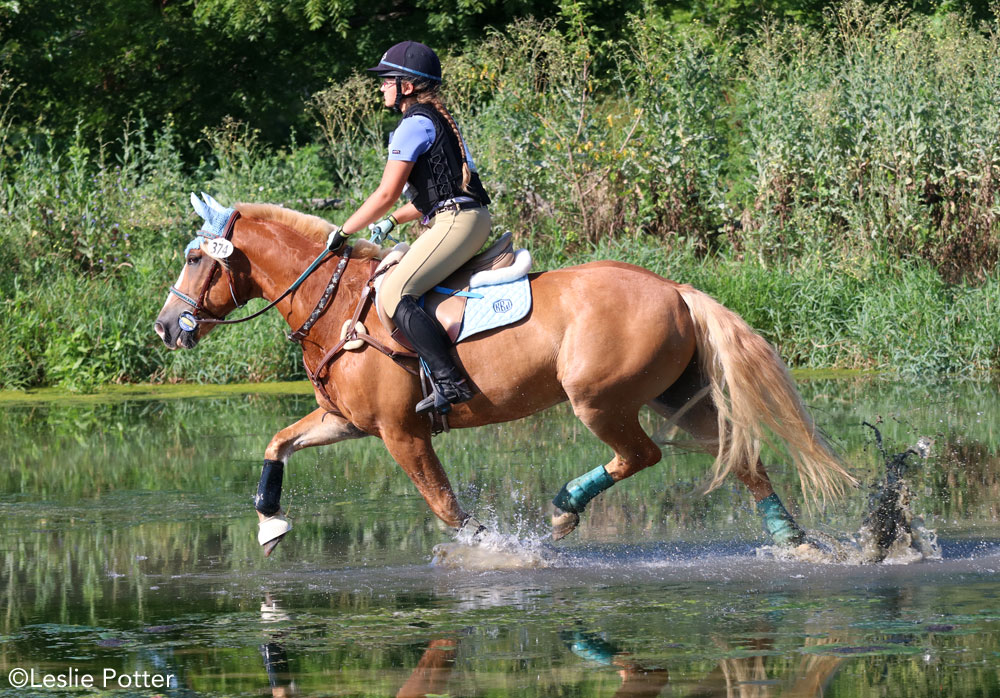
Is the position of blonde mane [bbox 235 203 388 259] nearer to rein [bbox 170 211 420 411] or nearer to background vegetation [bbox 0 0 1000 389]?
rein [bbox 170 211 420 411]

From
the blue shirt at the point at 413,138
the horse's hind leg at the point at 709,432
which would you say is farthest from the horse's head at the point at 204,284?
the horse's hind leg at the point at 709,432

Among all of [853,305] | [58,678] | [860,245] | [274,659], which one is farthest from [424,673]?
[860,245]

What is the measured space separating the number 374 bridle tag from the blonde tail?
2.21 meters

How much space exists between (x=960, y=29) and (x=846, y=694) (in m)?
12.9

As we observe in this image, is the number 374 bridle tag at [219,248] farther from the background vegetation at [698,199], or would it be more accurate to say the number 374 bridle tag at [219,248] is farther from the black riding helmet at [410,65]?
the background vegetation at [698,199]

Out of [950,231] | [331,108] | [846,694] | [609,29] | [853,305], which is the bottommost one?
[846,694]

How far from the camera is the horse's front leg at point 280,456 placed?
271 inches

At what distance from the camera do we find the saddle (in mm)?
6645

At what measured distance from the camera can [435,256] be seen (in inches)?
257

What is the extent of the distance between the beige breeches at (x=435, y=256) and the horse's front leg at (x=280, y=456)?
0.80m

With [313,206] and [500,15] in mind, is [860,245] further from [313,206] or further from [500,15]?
[500,15]

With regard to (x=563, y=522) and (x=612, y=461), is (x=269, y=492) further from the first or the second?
(x=612, y=461)

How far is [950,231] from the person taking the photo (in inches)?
560

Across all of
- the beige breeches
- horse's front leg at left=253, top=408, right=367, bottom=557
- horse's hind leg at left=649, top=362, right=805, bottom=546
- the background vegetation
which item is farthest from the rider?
the background vegetation
